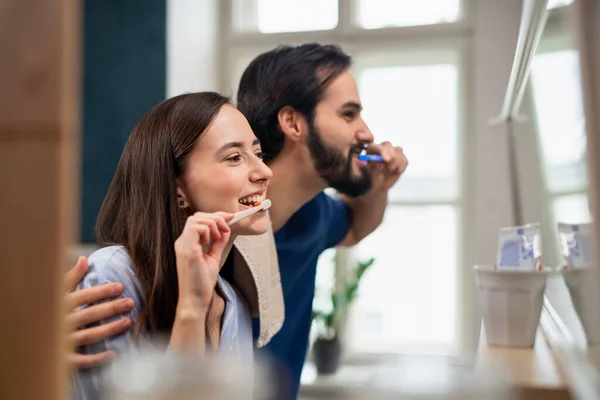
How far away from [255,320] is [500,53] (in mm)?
1172

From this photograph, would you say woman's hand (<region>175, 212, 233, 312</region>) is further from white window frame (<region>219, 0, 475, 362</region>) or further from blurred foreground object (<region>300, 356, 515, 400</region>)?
white window frame (<region>219, 0, 475, 362</region>)

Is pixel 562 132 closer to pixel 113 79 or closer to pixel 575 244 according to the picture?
pixel 575 244

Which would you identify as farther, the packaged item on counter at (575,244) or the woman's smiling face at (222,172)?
the woman's smiling face at (222,172)

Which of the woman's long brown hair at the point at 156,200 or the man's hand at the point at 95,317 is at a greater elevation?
the woman's long brown hair at the point at 156,200

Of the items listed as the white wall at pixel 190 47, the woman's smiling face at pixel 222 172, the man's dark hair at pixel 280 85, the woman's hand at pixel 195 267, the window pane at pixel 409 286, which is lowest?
the window pane at pixel 409 286

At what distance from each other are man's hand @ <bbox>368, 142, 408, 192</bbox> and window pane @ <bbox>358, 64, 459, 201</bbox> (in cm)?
77

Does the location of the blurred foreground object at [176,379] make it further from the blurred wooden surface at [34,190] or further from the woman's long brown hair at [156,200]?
the woman's long brown hair at [156,200]

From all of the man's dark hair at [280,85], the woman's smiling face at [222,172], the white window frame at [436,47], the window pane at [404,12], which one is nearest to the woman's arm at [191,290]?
the woman's smiling face at [222,172]

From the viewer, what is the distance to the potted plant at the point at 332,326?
1.80m

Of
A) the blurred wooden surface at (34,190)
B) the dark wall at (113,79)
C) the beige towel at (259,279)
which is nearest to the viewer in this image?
Result: the blurred wooden surface at (34,190)

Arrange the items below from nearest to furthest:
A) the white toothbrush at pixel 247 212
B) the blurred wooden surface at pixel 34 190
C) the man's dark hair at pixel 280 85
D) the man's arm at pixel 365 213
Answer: the blurred wooden surface at pixel 34 190 < the white toothbrush at pixel 247 212 < the man's dark hair at pixel 280 85 < the man's arm at pixel 365 213

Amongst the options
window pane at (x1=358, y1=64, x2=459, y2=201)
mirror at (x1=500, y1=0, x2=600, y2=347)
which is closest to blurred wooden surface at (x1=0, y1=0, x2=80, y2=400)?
mirror at (x1=500, y1=0, x2=600, y2=347)

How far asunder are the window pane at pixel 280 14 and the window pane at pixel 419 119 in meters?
0.25

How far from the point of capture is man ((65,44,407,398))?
3.71 feet
